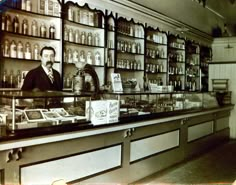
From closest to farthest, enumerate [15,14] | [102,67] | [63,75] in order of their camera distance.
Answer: [15,14] → [63,75] → [102,67]

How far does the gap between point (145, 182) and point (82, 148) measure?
1.29 m

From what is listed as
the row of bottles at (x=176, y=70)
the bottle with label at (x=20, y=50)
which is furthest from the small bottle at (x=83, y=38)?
the row of bottles at (x=176, y=70)

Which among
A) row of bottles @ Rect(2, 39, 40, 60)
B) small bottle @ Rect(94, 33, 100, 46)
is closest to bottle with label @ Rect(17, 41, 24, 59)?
row of bottles @ Rect(2, 39, 40, 60)

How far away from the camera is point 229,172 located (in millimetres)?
4855

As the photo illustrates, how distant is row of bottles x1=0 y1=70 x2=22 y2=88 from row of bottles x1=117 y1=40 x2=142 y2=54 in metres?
2.32

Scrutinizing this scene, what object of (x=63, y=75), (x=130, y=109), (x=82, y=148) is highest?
(x=63, y=75)

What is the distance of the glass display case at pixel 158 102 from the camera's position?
3.86 m

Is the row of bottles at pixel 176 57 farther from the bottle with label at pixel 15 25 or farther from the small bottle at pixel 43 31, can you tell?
the bottle with label at pixel 15 25

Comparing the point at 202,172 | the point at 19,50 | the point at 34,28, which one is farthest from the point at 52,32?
the point at 202,172

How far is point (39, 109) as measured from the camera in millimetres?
2869

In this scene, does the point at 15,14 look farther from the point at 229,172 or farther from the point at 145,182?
the point at 229,172

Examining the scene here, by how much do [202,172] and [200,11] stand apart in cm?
688

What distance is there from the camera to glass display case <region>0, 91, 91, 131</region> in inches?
99.8

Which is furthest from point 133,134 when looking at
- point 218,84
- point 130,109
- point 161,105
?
point 218,84
